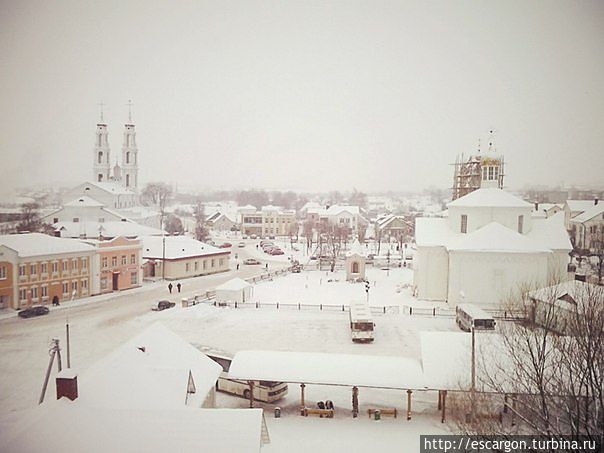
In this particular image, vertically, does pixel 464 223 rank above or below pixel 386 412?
above

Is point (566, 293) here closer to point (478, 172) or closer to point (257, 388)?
point (257, 388)

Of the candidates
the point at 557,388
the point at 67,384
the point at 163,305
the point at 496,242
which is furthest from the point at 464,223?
the point at 67,384

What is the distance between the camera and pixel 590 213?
17.3m

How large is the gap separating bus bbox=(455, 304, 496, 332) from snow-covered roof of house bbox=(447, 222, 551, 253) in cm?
342

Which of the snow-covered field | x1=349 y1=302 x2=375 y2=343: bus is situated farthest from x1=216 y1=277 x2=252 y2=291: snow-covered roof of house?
x1=349 y1=302 x2=375 y2=343: bus

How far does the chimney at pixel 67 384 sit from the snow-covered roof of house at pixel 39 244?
8.52 metres

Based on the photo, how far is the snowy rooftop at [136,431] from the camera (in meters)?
5.89

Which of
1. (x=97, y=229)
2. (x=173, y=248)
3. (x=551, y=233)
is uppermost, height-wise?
(x=551, y=233)

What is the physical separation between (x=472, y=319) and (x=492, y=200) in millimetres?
7786

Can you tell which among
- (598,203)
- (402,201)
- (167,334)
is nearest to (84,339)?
(167,334)

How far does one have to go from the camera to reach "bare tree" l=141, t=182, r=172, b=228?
2473cm

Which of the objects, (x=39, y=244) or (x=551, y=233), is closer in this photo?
(x=39, y=244)

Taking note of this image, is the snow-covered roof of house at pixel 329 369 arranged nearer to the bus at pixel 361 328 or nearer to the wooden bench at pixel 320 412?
the wooden bench at pixel 320 412

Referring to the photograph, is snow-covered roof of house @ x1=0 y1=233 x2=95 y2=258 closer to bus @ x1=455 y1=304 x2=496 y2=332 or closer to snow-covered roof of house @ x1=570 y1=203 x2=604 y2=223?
bus @ x1=455 y1=304 x2=496 y2=332
